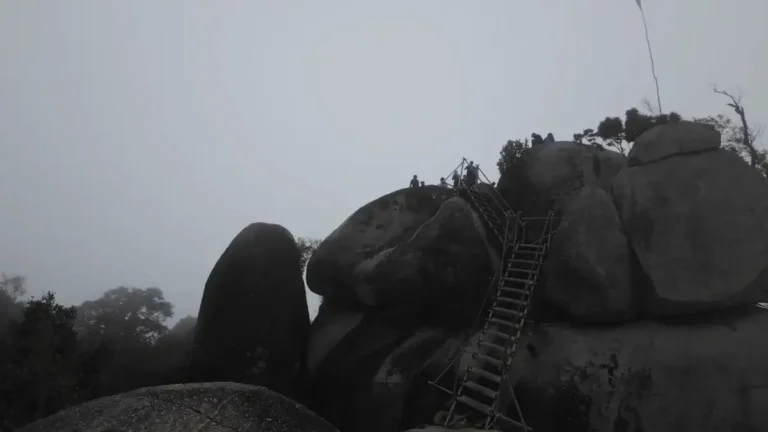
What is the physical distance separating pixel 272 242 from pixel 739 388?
1205 centimetres

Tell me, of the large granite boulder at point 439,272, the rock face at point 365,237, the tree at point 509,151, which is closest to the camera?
the large granite boulder at point 439,272

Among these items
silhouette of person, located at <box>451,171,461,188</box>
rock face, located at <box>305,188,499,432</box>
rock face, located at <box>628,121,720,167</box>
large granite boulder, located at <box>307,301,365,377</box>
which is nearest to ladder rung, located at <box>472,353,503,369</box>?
rock face, located at <box>305,188,499,432</box>

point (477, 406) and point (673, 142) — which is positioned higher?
point (673, 142)

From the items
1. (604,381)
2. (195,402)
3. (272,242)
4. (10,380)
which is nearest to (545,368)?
(604,381)

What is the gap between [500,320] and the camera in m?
10.5

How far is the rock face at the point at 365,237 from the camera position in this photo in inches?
557

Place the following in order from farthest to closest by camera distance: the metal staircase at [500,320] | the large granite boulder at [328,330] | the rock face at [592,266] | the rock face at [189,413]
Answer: the large granite boulder at [328,330]
the rock face at [592,266]
the metal staircase at [500,320]
the rock face at [189,413]

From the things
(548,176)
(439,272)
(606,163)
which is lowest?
(439,272)

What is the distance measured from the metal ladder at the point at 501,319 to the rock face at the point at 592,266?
0.48m

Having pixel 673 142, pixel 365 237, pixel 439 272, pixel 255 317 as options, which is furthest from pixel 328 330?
pixel 673 142

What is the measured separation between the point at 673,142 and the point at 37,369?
18366 mm

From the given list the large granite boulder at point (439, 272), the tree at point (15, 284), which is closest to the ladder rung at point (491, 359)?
the large granite boulder at point (439, 272)

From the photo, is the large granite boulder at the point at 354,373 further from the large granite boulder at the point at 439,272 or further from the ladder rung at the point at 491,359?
the ladder rung at the point at 491,359

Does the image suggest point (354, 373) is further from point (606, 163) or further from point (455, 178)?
point (606, 163)
